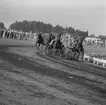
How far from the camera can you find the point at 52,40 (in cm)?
2247

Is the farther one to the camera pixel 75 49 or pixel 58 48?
pixel 58 48

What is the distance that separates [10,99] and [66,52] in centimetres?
1582

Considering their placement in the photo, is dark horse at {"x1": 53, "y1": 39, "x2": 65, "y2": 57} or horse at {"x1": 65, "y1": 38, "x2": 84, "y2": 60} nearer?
horse at {"x1": 65, "y1": 38, "x2": 84, "y2": 60}

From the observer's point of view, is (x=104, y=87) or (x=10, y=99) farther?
(x=104, y=87)

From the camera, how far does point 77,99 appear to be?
23.6 ft

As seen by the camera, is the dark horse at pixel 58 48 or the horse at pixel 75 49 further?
the dark horse at pixel 58 48

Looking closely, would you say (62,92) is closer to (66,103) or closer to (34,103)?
(66,103)

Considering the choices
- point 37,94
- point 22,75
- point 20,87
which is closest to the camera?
point 37,94

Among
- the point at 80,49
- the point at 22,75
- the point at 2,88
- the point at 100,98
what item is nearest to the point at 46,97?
the point at 2,88

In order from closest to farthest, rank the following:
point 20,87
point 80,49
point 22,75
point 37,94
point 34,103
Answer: point 34,103
point 37,94
point 20,87
point 22,75
point 80,49

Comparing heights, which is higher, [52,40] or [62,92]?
[52,40]

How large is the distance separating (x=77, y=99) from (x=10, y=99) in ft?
6.28

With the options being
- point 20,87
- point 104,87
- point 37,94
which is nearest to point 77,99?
point 37,94

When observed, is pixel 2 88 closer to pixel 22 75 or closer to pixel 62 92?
pixel 62 92
